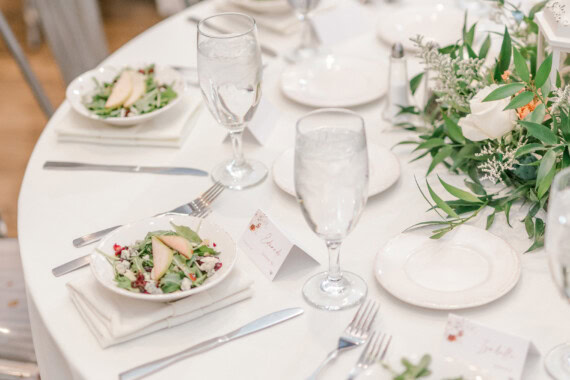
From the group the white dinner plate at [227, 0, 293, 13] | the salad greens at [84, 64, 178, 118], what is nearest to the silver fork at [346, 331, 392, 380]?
the salad greens at [84, 64, 178, 118]

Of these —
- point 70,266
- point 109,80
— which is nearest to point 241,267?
point 70,266

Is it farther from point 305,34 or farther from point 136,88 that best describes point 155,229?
point 305,34

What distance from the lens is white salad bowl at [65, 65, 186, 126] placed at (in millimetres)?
1469

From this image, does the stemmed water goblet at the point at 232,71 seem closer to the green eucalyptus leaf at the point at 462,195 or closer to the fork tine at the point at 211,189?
the fork tine at the point at 211,189

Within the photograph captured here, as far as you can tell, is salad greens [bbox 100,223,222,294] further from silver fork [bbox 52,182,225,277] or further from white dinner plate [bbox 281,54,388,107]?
white dinner plate [bbox 281,54,388,107]

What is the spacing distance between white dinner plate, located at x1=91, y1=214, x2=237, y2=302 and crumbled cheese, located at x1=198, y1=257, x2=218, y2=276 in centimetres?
1

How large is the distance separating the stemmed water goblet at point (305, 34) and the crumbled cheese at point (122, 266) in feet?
3.05

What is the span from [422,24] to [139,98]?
817mm

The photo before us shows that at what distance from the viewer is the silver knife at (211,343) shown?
3.00 ft

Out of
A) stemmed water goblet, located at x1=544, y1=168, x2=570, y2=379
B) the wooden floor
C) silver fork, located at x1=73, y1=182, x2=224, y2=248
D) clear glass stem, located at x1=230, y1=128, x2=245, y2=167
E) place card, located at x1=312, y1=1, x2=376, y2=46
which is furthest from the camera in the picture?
the wooden floor

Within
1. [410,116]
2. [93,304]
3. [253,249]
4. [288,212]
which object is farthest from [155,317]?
[410,116]

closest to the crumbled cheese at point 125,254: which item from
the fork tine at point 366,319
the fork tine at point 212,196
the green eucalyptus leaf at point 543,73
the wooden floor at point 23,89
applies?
the fork tine at point 212,196

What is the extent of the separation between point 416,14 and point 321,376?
51.3 inches

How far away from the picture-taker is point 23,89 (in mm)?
4047
